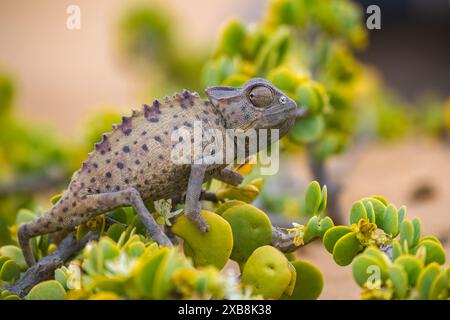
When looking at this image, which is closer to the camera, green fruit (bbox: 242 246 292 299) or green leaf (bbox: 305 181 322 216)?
green fruit (bbox: 242 246 292 299)

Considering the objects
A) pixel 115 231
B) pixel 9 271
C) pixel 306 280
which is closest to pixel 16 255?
pixel 9 271

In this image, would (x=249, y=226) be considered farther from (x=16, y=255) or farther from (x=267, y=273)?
(x=16, y=255)

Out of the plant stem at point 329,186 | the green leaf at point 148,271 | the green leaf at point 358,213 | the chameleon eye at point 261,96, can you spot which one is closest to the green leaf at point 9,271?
the green leaf at point 148,271

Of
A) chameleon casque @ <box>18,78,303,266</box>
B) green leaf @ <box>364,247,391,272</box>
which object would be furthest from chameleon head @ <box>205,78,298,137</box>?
green leaf @ <box>364,247,391,272</box>

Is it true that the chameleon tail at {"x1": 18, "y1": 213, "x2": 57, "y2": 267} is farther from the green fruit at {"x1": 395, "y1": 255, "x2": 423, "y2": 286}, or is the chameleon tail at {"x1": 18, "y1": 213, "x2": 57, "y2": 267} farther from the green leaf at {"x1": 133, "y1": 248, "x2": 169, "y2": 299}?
the green fruit at {"x1": 395, "y1": 255, "x2": 423, "y2": 286}

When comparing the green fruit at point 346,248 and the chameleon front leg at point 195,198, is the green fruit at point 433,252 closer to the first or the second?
the green fruit at point 346,248
